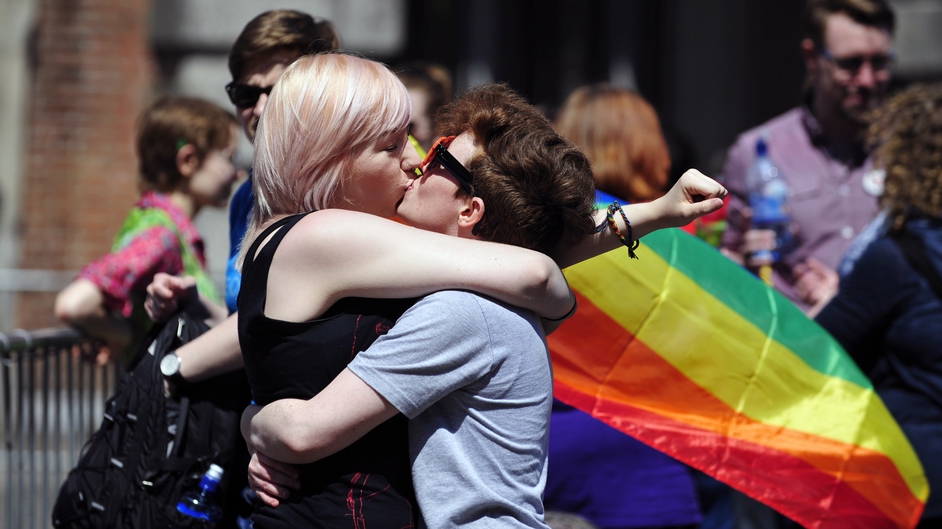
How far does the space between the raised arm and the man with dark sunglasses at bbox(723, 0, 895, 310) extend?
2.08m

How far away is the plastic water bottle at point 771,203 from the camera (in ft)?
13.3

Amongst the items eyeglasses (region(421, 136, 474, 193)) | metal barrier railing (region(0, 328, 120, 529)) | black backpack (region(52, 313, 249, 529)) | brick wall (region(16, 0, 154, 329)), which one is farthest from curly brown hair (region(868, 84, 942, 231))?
brick wall (region(16, 0, 154, 329))

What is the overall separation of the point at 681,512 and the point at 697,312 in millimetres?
774

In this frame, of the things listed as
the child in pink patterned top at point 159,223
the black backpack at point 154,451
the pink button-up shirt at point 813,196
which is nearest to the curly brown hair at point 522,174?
the black backpack at point 154,451

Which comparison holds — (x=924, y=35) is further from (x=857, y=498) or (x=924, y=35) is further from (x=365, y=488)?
(x=365, y=488)

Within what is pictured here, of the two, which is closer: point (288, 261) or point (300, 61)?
point (288, 261)

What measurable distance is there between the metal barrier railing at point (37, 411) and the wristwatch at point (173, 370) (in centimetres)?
123

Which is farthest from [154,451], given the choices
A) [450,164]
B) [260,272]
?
[450,164]

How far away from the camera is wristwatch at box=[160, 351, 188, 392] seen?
236 centimetres

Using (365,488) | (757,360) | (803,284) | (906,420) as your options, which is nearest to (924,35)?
(803,284)

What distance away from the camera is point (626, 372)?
8.84 ft

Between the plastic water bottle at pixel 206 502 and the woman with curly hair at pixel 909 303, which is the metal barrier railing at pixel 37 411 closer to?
the plastic water bottle at pixel 206 502

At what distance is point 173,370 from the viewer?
235cm

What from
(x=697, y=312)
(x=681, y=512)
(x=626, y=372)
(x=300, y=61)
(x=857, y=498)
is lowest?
(x=681, y=512)
